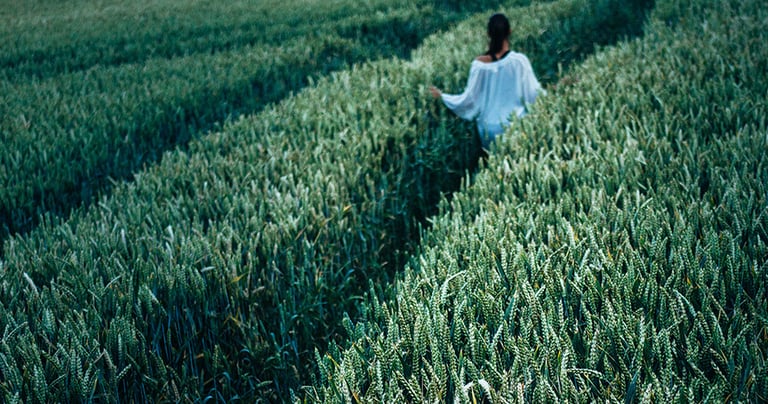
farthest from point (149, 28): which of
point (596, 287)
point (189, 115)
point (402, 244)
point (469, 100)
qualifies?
point (596, 287)

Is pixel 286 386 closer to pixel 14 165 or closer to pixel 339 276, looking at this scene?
pixel 339 276

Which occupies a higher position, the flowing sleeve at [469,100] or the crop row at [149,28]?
the crop row at [149,28]

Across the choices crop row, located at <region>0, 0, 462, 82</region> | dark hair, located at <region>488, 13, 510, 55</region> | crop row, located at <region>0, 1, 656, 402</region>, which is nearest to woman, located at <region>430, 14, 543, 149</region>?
dark hair, located at <region>488, 13, 510, 55</region>

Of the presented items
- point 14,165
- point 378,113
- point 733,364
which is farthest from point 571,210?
point 14,165

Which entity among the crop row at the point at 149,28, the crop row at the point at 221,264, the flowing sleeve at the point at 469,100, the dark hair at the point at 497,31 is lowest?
the crop row at the point at 221,264

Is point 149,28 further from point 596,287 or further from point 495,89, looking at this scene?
point 596,287

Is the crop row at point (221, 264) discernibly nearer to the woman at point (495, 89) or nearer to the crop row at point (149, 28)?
the woman at point (495, 89)

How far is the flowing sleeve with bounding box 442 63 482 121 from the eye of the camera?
17.5ft

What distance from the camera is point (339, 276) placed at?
10.9 feet

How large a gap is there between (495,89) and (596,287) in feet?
12.5

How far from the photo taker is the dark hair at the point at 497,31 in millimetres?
5078

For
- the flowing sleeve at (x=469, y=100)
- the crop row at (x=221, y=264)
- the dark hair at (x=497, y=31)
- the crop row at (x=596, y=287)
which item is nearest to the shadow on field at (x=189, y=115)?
the crop row at (x=221, y=264)

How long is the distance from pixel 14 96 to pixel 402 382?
23.9 ft

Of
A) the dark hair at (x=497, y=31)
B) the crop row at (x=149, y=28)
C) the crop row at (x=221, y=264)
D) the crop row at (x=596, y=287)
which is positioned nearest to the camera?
the crop row at (x=596, y=287)
